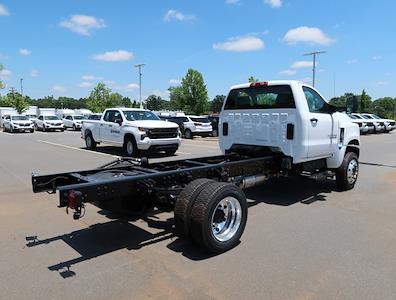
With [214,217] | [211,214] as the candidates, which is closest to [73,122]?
[214,217]

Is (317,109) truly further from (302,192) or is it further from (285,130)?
(302,192)

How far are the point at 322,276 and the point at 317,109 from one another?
4128 mm

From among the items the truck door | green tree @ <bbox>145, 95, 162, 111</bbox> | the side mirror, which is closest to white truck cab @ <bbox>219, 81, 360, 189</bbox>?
the truck door

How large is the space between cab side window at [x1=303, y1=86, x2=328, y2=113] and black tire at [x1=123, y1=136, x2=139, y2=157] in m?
8.68

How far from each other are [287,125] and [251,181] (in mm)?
1248

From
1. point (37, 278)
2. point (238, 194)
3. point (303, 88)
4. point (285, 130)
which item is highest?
point (303, 88)

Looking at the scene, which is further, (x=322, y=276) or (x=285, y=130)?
(x=285, y=130)

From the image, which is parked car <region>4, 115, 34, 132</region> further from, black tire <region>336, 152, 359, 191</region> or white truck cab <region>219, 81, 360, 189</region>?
black tire <region>336, 152, 359, 191</region>

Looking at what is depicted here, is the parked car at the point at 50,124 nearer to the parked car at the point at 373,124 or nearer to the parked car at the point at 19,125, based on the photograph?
the parked car at the point at 19,125

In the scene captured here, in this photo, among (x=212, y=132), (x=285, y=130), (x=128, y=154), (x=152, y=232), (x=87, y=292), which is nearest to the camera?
(x=87, y=292)

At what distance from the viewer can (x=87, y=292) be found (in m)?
3.85

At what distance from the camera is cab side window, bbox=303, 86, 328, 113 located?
24.3ft

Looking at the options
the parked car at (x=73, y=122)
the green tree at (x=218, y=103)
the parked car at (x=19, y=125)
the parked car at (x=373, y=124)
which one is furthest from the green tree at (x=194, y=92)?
the parked car at (x=373, y=124)

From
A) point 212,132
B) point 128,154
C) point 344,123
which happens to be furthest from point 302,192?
point 212,132
